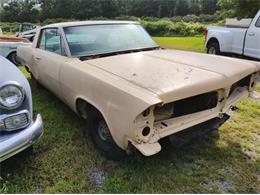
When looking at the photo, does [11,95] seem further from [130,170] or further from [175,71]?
[175,71]

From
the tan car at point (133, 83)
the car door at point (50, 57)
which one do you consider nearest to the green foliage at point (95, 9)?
the car door at point (50, 57)

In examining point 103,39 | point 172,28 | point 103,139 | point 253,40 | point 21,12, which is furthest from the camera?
point 172,28

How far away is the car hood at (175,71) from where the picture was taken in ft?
7.86

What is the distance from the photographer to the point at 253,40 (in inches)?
282

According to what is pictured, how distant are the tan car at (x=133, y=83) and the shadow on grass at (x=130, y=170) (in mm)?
237

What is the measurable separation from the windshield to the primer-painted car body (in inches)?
43.9

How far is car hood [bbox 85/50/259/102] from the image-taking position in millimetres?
2396

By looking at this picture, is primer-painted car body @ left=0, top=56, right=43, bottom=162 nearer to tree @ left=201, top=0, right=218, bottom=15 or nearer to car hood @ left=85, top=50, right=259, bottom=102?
car hood @ left=85, top=50, right=259, bottom=102

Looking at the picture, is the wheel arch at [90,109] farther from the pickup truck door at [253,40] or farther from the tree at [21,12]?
the tree at [21,12]

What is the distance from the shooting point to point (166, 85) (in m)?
2.40

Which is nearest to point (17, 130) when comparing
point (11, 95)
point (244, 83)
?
point (11, 95)

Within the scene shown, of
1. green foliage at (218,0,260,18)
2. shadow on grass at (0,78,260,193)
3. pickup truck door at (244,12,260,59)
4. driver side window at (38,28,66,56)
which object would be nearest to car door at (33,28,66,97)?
driver side window at (38,28,66,56)

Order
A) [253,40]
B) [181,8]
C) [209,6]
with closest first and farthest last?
[253,40] < [209,6] < [181,8]

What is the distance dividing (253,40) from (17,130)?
21.5 ft
